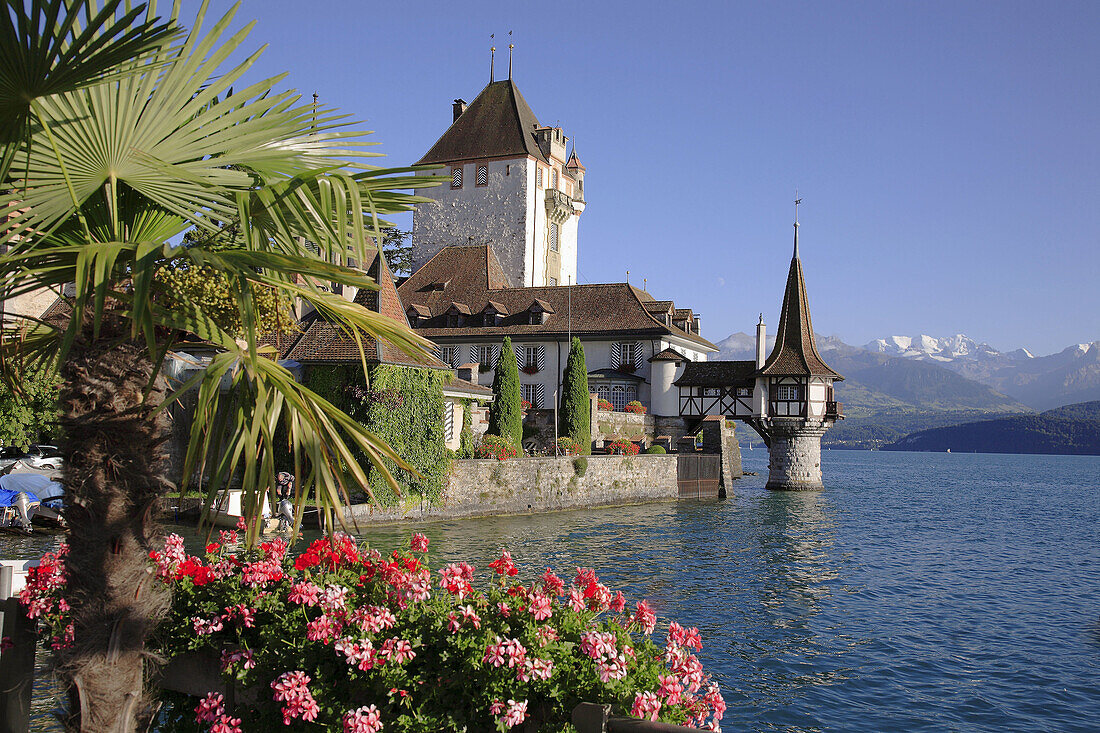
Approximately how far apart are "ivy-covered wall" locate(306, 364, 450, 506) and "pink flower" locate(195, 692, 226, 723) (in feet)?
70.5

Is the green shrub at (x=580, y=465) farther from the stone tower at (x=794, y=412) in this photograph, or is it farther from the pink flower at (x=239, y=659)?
the pink flower at (x=239, y=659)

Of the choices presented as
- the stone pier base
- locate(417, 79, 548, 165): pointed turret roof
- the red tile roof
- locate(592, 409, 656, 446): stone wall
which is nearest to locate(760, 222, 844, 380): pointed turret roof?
the stone pier base

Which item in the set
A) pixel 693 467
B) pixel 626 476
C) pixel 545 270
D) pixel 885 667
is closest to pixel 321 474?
pixel 885 667

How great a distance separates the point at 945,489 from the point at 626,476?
42.4 metres

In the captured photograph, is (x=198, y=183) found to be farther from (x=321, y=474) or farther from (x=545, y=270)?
(x=545, y=270)

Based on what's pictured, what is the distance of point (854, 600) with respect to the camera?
20781mm

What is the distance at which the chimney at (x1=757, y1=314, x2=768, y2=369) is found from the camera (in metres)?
53.4

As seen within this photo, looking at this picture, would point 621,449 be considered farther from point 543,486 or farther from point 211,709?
point 211,709

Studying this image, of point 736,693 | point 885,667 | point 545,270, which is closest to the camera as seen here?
point 736,693

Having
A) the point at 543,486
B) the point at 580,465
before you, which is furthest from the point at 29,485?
the point at 580,465

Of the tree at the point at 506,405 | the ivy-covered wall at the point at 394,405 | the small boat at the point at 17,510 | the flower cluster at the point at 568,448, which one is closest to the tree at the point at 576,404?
the flower cluster at the point at 568,448

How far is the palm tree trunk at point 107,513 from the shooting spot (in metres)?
5.15

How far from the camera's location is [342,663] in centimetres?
566

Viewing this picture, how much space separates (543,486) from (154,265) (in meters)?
31.5
